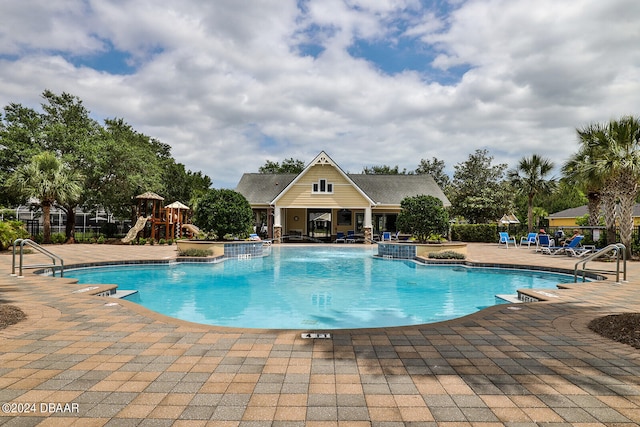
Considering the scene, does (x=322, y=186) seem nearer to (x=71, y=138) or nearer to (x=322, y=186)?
(x=322, y=186)

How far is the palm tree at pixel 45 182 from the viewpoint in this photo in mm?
22312

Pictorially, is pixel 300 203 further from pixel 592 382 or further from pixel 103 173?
pixel 592 382

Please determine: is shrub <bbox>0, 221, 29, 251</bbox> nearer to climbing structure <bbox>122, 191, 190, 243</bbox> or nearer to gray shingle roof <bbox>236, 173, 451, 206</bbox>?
climbing structure <bbox>122, 191, 190, 243</bbox>

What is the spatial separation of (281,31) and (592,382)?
11.4m

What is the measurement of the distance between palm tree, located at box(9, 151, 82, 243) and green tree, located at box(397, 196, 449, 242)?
69.3ft

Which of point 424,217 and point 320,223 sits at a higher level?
point 424,217

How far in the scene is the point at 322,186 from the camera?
29266mm

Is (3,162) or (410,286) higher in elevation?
(3,162)

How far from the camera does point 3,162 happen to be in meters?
24.2

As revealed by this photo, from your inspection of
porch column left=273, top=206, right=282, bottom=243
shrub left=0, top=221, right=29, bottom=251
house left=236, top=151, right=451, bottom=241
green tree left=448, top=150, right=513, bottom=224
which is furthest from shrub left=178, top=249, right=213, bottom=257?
green tree left=448, top=150, right=513, bottom=224

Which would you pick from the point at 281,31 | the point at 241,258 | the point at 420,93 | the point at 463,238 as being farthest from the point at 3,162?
the point at 463,238

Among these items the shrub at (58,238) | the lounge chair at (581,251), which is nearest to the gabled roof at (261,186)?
the shrub at (58,238)

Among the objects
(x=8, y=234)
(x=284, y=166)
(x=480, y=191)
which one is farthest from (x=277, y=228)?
(x=284, y=166)

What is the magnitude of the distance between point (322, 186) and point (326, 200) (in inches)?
47.1
